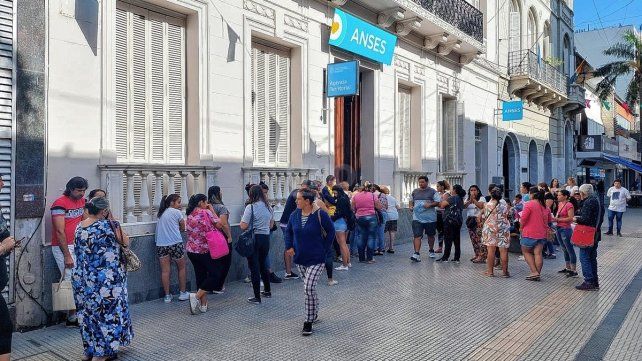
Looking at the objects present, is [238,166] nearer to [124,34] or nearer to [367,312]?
[124,34]

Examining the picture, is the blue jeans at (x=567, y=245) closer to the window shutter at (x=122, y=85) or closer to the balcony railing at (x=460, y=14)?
the balcony railing at (x=460, y=14)

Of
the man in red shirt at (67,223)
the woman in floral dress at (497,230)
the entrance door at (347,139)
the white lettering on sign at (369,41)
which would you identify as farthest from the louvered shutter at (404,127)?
the man in red shirt at (67,223)

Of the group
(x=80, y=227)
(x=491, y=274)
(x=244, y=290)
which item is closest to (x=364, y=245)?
(x=491, y=274)

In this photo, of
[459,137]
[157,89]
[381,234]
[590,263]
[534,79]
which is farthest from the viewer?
[534,79]

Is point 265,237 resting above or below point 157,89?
below

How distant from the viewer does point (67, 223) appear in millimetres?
6105

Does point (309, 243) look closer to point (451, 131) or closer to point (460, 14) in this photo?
point (451, 131)

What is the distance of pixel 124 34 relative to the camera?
302 inches

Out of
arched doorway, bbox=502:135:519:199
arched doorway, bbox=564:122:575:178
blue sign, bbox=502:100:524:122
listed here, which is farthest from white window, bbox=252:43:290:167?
arched doorway, bbox=564:122:575:178

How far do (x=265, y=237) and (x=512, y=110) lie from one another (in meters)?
14.0

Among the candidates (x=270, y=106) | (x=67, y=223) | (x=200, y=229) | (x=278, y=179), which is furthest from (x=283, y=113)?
(x=67, y=223)

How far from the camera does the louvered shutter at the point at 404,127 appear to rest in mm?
14555

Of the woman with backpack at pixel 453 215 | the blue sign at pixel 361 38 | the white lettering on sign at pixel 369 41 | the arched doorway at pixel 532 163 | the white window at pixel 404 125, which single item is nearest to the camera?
the woman with backpack at pixel 453 215

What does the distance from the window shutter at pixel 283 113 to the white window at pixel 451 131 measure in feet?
24.8
